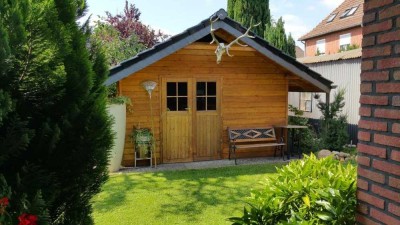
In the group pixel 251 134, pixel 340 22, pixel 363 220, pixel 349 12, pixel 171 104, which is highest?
pixel 349 12

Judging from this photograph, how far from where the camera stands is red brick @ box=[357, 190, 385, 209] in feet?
7.48

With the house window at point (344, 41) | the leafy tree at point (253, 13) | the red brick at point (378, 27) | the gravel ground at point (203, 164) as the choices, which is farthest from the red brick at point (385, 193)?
the house window at point (344, 41)

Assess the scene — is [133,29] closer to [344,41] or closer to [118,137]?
[118,137]

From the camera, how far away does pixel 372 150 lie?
235 centimetres

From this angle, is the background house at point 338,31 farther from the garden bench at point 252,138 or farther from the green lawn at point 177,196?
the green lawn at point 177,196

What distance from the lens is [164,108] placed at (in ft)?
29.0

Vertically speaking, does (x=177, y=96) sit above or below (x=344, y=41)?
below

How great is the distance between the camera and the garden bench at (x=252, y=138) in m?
9.17

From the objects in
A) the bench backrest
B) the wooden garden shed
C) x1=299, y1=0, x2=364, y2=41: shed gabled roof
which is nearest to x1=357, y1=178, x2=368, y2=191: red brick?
the wooden garden shed

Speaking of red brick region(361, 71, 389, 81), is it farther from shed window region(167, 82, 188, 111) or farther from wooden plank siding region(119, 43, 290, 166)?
shed window region(167, 82, 188, 111)

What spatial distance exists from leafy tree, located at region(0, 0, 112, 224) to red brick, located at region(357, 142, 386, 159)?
1.91 m

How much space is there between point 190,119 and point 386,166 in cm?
700

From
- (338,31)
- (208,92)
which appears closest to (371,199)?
(208,92)

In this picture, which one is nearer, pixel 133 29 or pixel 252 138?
pixel 252 138
